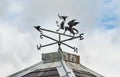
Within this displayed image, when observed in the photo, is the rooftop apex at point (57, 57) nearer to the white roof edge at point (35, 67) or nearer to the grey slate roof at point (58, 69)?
the grey slate roof at point (58, 69)

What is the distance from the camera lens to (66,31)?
1848 cm

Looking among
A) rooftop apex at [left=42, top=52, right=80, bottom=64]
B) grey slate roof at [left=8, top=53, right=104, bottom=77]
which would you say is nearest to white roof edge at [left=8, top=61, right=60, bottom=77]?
grey slate roof at [left=8, top=53, right=104, bottom=77]

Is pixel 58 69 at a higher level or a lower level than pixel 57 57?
lower

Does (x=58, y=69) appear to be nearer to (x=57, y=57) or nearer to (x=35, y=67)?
(x=57, y=57)

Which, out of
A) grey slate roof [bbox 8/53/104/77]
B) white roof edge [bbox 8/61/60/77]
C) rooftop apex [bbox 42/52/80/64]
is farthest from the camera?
rooftop apex [bbox 42/52/80/64]

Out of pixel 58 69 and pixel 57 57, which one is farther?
pixel 57 57

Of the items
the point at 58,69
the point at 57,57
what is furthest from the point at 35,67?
the point at 58,69

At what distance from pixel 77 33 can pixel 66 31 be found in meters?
0.51

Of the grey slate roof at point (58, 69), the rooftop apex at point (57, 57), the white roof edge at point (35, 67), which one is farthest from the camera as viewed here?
the rooftop apex at point (57, 57)

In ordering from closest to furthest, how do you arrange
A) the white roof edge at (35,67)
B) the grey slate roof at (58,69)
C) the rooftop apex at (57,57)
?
the grey slate roof at (58,69) → the white roof edge at (35,67) → the rooftop apex at (57,57)

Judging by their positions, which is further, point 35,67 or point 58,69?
point 35,67

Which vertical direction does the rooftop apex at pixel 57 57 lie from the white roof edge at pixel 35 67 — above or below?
above

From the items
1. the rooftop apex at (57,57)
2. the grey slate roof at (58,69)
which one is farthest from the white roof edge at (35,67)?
the rooftop apex at (57,57)

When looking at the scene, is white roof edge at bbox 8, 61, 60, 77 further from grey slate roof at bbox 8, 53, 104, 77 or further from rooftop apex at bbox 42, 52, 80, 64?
rooftop apex at bbox 42, 52, 80, 64
